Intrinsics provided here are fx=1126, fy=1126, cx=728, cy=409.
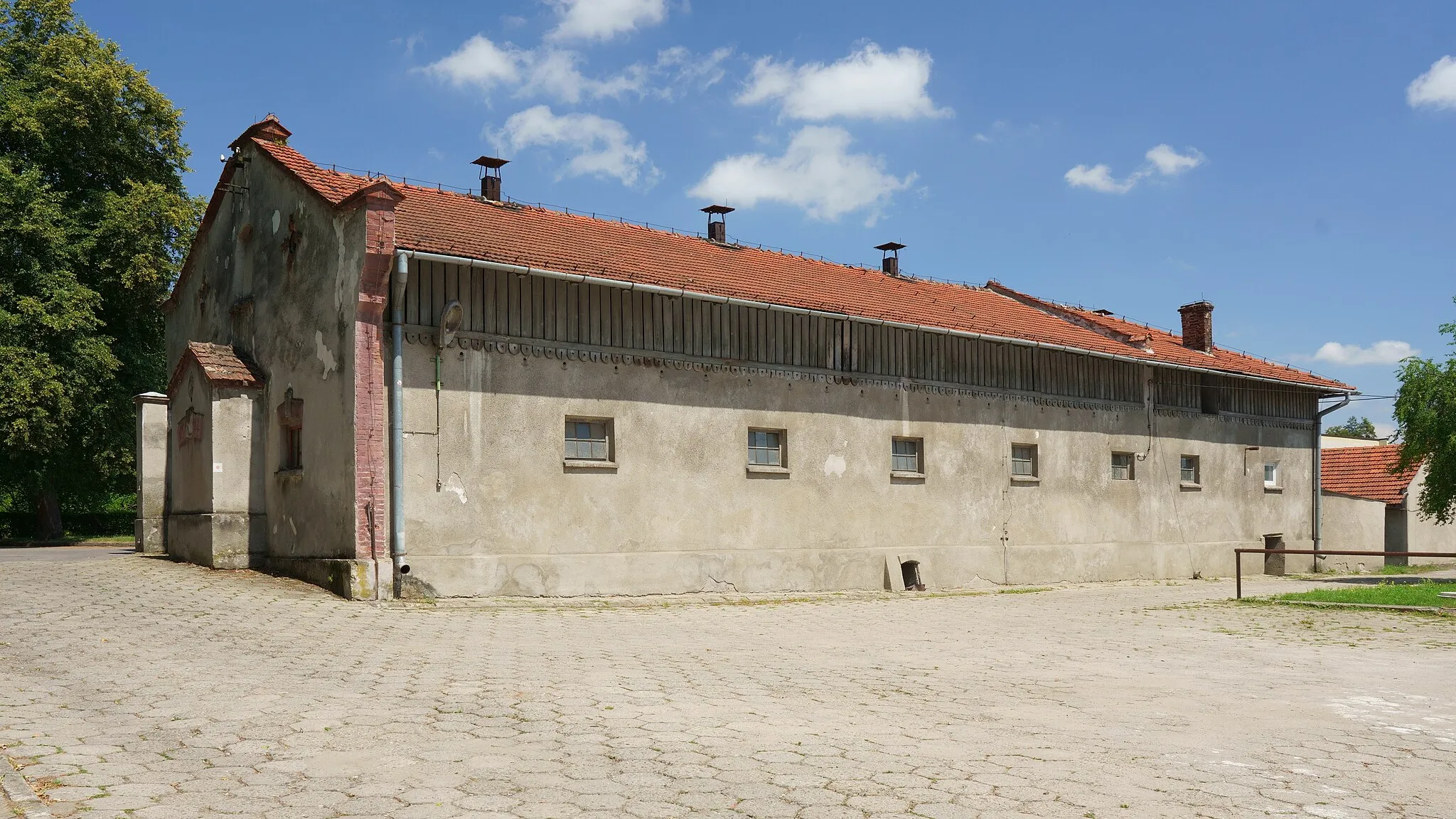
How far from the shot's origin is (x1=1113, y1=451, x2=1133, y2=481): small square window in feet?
79.8

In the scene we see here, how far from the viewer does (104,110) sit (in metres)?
29.2

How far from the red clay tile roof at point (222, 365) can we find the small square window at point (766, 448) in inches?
306

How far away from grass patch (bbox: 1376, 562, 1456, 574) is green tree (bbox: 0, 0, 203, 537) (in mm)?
32854

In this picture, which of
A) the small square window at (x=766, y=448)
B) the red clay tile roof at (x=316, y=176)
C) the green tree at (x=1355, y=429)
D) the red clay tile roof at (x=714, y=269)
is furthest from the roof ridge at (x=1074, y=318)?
the green tree at (x=1355, y=429)

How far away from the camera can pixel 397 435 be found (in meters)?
14.8

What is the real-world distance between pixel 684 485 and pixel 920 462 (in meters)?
5.33

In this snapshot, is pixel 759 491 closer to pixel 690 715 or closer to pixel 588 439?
pixel 588 439

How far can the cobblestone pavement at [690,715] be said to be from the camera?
5379 millimetres

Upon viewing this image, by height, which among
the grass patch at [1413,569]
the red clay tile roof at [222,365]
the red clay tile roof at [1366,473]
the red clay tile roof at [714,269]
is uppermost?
the red clay tile roof at [714,269]

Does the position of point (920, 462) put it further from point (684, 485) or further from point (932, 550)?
point (684, 485)

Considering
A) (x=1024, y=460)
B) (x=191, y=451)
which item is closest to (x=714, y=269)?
(x=1024, y=460)

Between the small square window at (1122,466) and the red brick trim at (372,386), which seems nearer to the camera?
the red brick trim at (372,386)

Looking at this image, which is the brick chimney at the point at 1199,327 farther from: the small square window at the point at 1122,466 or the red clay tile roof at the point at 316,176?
the red clay tile roof at the point at 316,176

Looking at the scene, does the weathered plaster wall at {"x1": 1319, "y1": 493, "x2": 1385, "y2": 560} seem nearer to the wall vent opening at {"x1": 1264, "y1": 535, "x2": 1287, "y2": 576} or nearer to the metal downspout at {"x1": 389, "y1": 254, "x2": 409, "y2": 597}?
the wall vent opening at {"x1": 1264, "y1": 535, "x2": 1287, "y2": 576}
